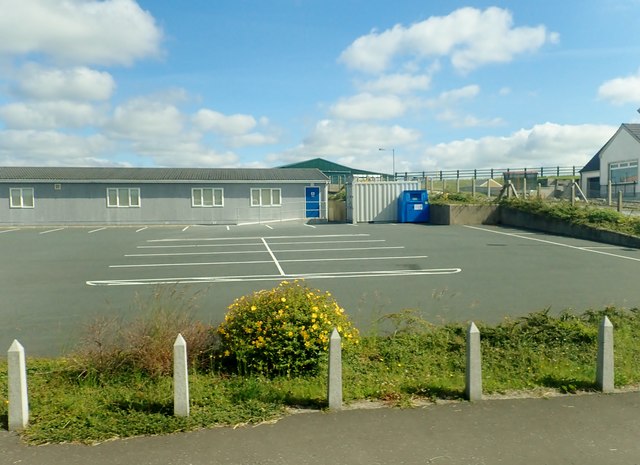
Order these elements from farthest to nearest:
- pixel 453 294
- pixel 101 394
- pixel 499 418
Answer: pixel 453 294 → pixel 101 394 → pixel 499 418

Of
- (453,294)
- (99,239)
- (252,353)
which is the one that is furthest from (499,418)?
(99,239)

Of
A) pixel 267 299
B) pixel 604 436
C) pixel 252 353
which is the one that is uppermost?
pixel 267 299

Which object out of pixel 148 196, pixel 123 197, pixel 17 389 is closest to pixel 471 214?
pixel 148 196

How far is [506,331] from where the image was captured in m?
6.54

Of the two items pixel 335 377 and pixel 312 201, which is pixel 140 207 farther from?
pixel 335 377

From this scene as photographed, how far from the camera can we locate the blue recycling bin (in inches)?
1230

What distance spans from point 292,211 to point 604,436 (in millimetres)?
30953

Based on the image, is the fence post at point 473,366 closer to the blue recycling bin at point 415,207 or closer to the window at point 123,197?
the blue recycling bin at point 415,207

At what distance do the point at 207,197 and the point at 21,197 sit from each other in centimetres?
1125

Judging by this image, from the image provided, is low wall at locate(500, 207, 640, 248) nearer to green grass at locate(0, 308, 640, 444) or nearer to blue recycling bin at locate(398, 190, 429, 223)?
blue recycling bin at locate(398, 190, 429, 223)

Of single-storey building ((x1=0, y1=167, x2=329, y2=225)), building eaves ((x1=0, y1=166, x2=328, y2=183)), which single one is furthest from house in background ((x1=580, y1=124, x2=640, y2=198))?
single-storey building ((x1=0, y1=167, x2=329, y2=225))

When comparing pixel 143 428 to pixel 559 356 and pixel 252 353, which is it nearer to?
pixel 252 353

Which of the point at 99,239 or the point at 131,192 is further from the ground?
the point at 131,192

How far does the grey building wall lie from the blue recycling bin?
7.40 metres
